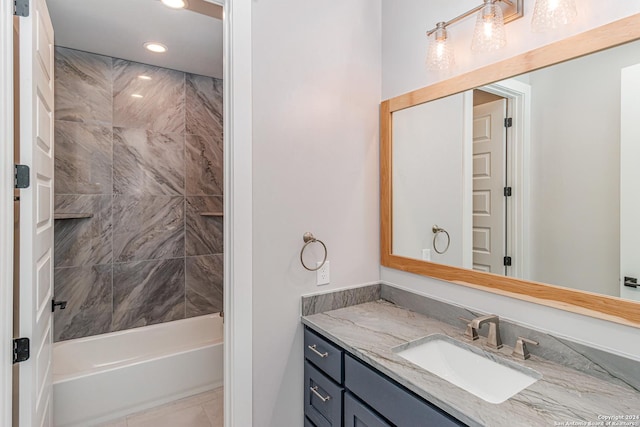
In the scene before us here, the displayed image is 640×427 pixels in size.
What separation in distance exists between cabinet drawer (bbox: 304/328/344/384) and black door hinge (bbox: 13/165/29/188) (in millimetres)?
1270

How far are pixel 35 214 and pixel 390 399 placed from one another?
151cm

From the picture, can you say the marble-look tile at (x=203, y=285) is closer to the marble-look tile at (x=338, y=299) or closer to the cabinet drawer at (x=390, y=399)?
the marble-look tile at (x=338, y=299)

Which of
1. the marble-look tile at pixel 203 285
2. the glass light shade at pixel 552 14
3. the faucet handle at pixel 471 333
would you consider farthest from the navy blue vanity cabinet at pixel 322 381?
the marble-look tile at pixel 203 285

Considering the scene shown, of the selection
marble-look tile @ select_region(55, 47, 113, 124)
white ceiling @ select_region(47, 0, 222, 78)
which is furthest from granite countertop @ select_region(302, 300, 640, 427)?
marble-look tile @ select_region(55, 47, 113, 124)

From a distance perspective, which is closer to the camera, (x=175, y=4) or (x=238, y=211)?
(x=238, y=211)

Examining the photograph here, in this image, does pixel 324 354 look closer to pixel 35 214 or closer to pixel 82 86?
pixel 35 214

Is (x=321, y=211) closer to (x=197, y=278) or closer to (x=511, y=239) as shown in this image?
(x=511, y=239)

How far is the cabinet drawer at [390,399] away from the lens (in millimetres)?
935

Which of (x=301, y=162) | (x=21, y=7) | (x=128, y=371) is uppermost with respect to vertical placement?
(x=21, y=7)

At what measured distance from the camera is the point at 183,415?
2164 mm

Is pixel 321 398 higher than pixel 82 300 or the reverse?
the reverse

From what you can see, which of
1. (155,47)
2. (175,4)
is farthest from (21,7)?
(155,47)

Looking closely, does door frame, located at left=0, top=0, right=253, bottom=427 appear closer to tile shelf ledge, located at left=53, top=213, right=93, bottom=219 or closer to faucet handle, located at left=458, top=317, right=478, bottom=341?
faucet handle, located at left=458, top=317, right=478, bottom=341

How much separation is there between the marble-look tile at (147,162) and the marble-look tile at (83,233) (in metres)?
0.20
